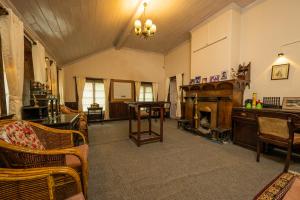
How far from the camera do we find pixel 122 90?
6613 mm

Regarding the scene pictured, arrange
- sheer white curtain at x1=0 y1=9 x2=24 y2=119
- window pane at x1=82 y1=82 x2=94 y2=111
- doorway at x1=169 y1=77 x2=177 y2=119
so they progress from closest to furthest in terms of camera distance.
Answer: sheer white curtain at x1=0 y1=9 x2=24 y2=119, window pane at x1=82 y1=82 x2=94 y2=111, doorway at x1=169 y1=77 x2=177 y2=119

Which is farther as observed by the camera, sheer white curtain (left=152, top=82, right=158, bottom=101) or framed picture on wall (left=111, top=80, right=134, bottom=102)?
sheer white curtain (left=152, top=82, right=158, bottom=101)

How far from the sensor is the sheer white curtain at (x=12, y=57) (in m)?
1.68

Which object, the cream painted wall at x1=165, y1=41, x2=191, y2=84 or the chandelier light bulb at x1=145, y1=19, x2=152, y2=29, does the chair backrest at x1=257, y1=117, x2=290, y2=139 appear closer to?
the chandelier light bulb at x1=145, y1=19, x2=152, y2=29

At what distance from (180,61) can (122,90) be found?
3322 millimetres

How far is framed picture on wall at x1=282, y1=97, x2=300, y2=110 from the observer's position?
261cm

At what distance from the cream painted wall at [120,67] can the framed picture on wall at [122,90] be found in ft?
0.97

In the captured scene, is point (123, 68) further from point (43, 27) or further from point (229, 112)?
point (229, 112)

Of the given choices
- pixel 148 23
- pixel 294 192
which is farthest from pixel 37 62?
pixel 294 192

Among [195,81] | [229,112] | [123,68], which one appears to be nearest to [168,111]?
[195,81]

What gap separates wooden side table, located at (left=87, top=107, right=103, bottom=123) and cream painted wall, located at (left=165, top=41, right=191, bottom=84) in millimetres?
4198

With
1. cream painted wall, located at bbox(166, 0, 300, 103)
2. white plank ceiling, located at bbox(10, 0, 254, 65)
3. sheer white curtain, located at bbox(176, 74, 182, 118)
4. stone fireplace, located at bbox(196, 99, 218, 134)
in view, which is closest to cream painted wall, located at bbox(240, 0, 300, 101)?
cream painted wall, located at bbox(166, 0, 300, 103)

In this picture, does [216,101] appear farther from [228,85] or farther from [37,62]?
[37,62]

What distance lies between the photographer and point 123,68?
669 centimetres
